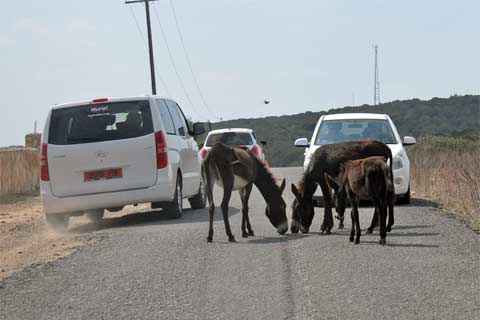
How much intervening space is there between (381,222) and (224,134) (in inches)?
737

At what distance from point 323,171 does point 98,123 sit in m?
4.23

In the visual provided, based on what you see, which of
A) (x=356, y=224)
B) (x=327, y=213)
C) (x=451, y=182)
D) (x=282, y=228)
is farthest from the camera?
(x=451, y=182)

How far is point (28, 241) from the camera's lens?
15.2 metres

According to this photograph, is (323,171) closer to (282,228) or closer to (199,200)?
(282,228)

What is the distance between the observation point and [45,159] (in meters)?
15.5

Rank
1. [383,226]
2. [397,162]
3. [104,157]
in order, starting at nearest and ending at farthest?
[383,226]
[104,157]
[397,162]

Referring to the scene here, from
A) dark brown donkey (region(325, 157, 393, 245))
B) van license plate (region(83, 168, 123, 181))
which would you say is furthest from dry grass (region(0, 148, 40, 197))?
dark brown donkey (region(325, 157, 393, 245))

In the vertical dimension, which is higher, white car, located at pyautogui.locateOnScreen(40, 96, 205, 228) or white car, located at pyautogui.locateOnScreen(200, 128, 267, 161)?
white car, located at pyautogui.locateOnScreen(40, 96, 205, 228)

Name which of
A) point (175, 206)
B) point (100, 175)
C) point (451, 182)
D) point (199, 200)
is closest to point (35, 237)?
point (100, 175)

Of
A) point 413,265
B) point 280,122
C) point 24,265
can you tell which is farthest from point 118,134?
point 280,122

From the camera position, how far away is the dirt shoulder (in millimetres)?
12016

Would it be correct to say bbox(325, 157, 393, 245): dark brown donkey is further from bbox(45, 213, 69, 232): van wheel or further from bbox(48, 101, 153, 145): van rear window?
bbox(45, 213, 69, 232): van wheel

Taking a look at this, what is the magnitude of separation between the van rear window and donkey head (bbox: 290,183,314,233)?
3476mm

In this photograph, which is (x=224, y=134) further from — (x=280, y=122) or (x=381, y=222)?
(x=280, y=122)
